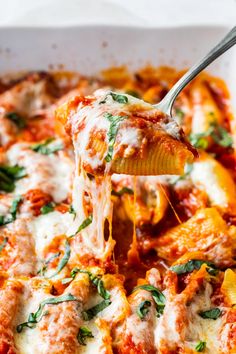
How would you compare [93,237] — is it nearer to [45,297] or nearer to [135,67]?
[45,297]

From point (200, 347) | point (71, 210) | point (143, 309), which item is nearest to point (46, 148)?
point (71, 210)

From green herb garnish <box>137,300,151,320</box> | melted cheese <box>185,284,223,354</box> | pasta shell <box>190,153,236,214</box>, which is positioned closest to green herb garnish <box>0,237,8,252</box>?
green herb garnish <box>137,300,151,320</box>

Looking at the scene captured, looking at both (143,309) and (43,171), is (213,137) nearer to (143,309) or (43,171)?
(43,171)

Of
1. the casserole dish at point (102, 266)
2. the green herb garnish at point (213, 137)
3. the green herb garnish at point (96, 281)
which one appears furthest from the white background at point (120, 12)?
the green herb garnish at point (96, 281)

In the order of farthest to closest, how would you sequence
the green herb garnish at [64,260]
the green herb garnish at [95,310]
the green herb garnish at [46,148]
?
the green herb garnish at [46,148] < the green herb garnish at [64,260] < the green herb garnish at [95,310]

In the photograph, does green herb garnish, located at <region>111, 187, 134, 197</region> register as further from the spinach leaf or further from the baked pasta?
the spinach leaf

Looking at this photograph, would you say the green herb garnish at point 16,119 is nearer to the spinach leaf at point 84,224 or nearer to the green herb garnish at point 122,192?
the green herb garnish at point 122,192
